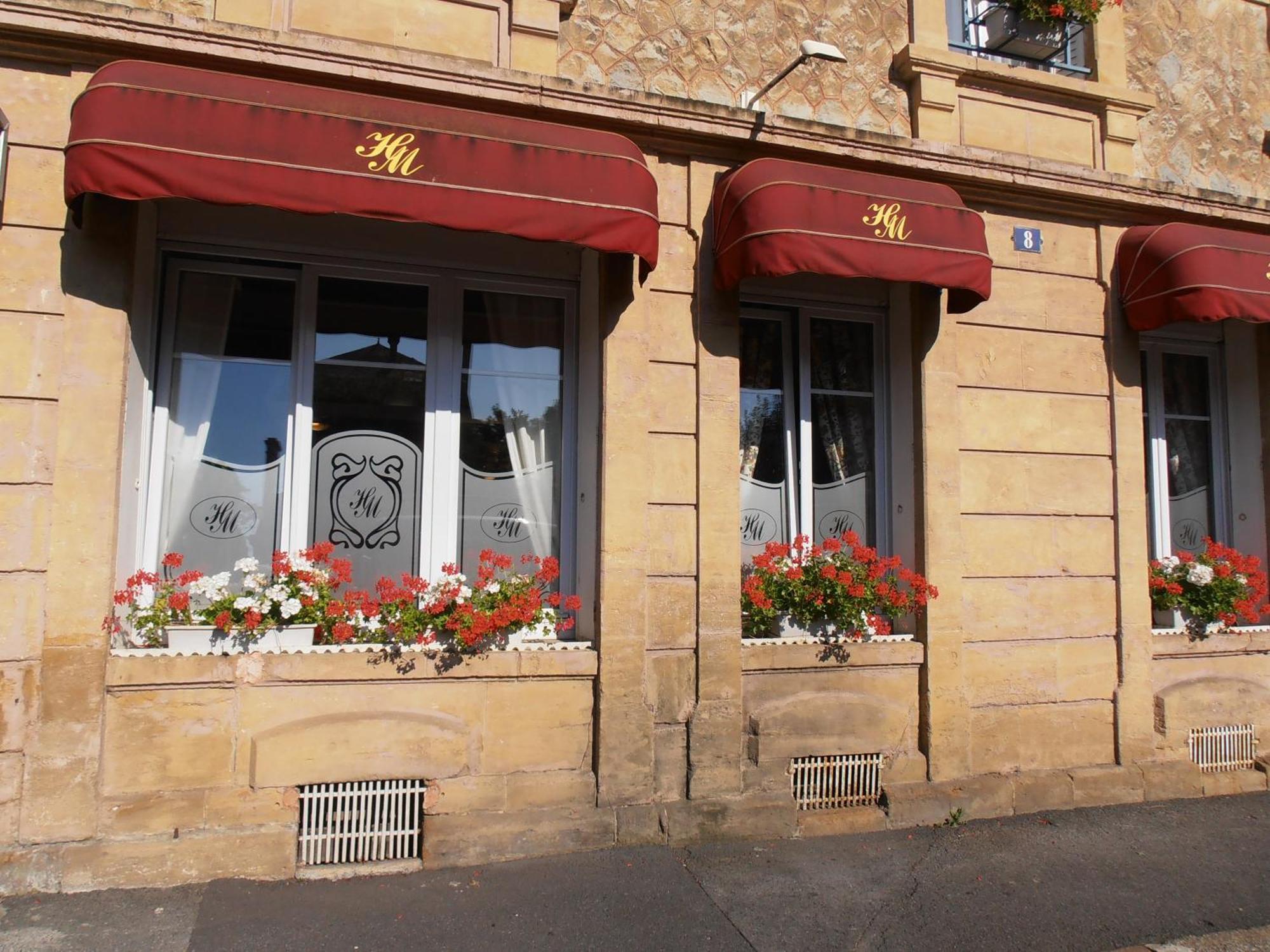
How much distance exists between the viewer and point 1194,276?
5.93 m

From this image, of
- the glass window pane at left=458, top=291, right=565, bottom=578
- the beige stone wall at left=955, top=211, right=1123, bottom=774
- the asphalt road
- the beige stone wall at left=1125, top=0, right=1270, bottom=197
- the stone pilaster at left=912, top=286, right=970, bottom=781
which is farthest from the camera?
the beige stone wall at left=1125, top=0, right=1270, bottom=197

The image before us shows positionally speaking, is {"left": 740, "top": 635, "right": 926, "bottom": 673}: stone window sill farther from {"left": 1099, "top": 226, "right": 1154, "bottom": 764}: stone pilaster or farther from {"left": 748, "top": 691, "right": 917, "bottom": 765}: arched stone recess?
{"left": 1099, "top": 226, "right": 1154, "bottom": 764}: stone pilaster

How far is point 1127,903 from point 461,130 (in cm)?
517

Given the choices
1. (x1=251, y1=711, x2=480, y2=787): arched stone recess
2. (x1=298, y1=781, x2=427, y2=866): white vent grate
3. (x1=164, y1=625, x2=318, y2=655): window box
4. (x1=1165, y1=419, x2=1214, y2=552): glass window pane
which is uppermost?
(x1=1165, y1=419, x2=1214, y2=552): glass window pane

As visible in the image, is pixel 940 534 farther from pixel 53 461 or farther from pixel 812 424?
pixel 53 461

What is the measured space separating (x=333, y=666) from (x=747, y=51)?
14.8 feet

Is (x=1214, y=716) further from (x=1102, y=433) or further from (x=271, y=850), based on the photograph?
(x=271, y=850)

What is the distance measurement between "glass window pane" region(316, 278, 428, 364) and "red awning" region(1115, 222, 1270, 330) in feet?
15.8

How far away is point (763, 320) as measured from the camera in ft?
20.6

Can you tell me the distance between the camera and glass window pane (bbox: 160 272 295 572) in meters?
5.17

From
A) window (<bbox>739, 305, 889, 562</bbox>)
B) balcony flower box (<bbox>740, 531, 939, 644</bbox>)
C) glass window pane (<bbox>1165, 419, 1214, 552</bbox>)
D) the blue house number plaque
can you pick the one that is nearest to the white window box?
balcony flower box (<bbox>740, 531, 939, 644</bbox>)

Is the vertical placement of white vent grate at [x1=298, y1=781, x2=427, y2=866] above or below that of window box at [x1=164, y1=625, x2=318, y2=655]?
below

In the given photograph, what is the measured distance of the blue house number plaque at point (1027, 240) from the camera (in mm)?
6242

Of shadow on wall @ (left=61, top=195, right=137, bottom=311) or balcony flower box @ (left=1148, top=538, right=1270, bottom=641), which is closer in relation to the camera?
→ shadow on wall @ (left=61, top=195, right=137, bottom=311)
